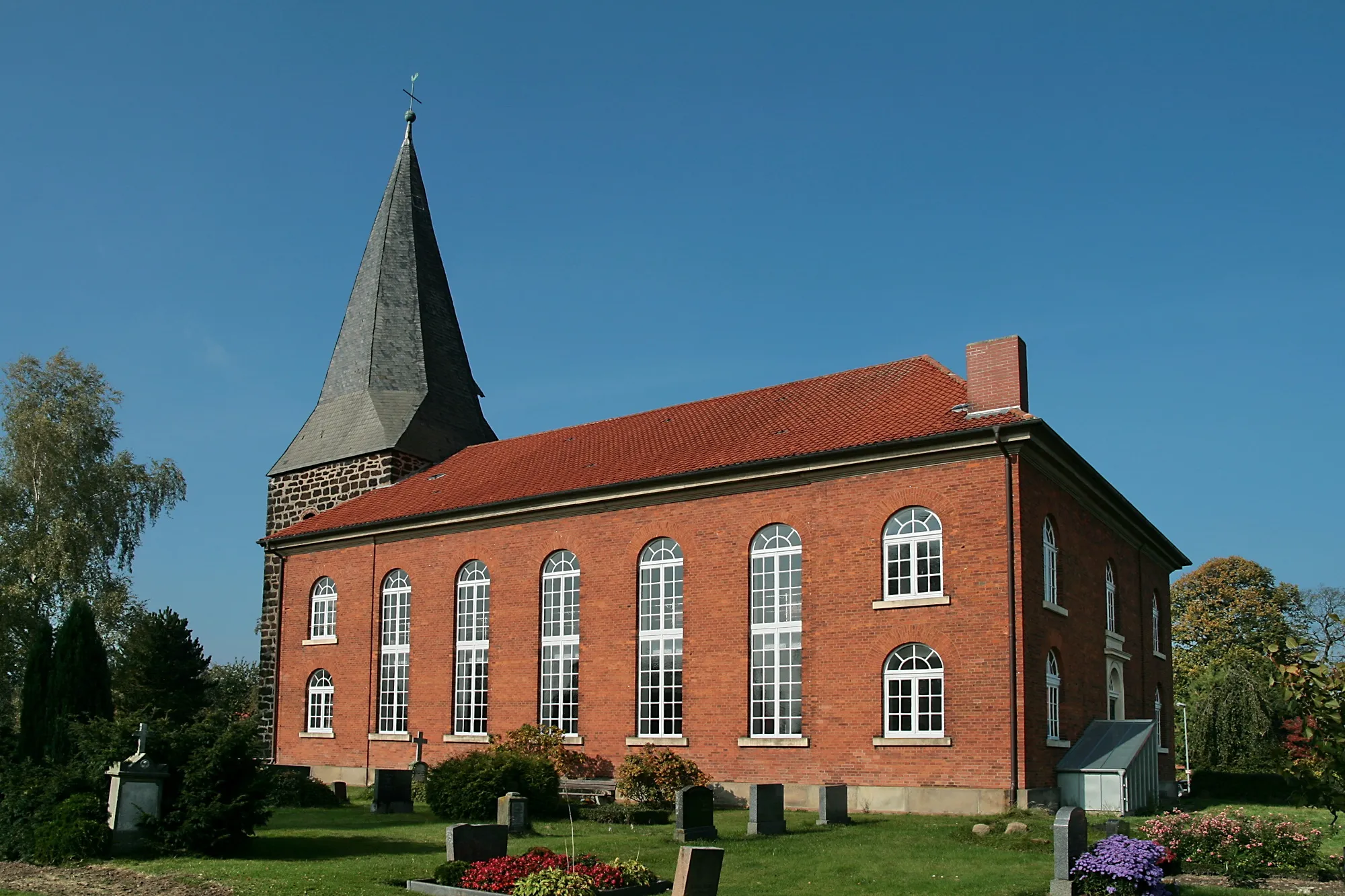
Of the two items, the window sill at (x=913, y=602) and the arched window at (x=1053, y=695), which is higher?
the window sill at (x=913, y=602)

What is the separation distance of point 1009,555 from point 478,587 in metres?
14.1

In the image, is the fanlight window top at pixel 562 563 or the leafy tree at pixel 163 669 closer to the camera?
the fanlight window top at pixel 562 563

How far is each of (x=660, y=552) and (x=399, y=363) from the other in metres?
15.1

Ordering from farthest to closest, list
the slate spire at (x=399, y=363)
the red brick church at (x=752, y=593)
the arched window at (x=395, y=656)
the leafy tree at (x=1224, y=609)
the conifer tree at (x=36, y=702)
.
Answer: the leafy tree at (x=1224, y=609) → the slate spire at (x=399, y=363) → the arched window at (x=395, y=656) → the red brick church at (x=752, y=593) → the conifer tree at (x=36, y=702)

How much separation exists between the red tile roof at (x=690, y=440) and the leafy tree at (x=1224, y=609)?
37.1 metres

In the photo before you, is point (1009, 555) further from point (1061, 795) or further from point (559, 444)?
point (559, 444)

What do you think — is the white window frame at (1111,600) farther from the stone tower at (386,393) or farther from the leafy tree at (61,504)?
the leafy tree at (61,504)

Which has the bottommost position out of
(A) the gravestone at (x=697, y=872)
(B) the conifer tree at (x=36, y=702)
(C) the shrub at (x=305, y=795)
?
(C) the shrub at (x=305, y=795)

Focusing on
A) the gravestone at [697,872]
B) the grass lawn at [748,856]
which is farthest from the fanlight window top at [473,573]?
the gravestone at [697,872]

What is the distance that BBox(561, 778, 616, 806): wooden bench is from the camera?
2411 cm

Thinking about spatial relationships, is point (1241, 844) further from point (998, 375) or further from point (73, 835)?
point (73, 835)

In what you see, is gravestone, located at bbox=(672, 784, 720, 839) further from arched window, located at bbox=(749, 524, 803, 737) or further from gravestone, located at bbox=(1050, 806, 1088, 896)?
gravestone, located at bbox=(1050, 806, 1088, 896)

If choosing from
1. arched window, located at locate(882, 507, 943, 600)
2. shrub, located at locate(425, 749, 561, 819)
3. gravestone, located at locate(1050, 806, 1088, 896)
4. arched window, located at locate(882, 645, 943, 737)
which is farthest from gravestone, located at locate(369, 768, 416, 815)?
gravestone, located at locate(1050, 806, 1088, 896)

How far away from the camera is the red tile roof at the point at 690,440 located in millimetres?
24562
